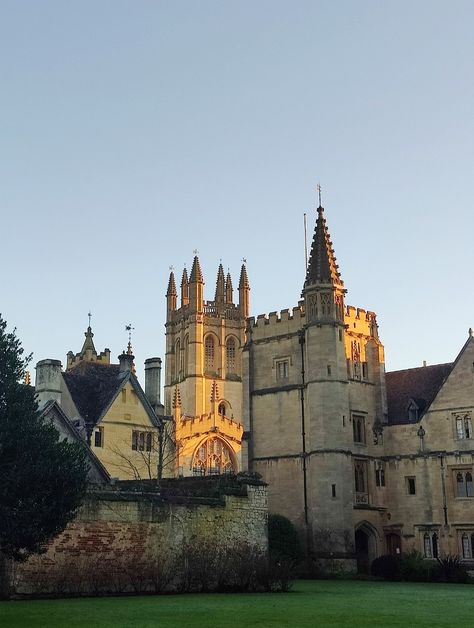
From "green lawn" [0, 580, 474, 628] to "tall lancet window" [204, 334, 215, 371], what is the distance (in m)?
86.4

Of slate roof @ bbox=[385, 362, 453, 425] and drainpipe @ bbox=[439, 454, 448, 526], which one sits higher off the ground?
slate roof @ bbox=[385, 362, 453, 425]

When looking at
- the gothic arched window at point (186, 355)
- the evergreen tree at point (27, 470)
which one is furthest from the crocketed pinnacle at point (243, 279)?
the evergreen tree at point (27, 470)

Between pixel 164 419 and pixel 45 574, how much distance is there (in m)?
26.0

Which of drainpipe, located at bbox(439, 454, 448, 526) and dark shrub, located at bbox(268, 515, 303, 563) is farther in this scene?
drainpipe, located at bbox(439, 454, 448, 526)

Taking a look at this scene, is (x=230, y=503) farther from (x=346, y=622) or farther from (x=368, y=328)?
(x=368, y=328)

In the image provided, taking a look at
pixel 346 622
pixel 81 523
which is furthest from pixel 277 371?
pixel 346 622

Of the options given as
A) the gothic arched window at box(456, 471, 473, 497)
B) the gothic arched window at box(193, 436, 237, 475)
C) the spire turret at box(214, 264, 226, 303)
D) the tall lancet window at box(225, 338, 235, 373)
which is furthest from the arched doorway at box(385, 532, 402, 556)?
the spire turret at box(214, 264, 226, 303)

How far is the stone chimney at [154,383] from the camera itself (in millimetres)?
54094

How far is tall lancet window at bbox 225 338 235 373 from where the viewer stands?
118 meters

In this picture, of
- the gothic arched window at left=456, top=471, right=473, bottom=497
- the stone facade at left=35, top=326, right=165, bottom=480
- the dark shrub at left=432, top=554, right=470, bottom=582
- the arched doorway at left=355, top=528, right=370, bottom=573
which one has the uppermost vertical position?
the stone facade at left=35, top=326, right=165, bottom=480

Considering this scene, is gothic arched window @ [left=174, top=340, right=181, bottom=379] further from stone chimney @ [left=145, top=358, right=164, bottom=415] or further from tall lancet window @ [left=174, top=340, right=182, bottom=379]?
stone chimney @ [left=145, top=358, right=164, bottom=415]

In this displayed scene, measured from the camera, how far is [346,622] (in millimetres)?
19328

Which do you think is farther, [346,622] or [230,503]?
[230,503]

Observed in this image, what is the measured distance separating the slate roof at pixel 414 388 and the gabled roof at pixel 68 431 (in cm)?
1931
